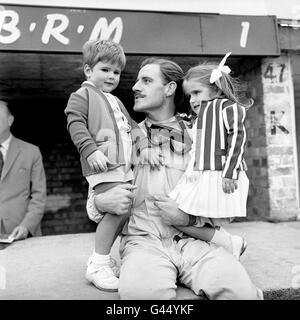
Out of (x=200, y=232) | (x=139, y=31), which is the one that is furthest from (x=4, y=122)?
(x=200, y=232)

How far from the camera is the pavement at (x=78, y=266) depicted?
2.21 metres

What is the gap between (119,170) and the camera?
232cm

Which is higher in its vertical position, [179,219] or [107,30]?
[107,30]

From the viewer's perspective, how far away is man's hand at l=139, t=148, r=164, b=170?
2381 millimetres

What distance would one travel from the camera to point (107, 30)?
3.99 metres

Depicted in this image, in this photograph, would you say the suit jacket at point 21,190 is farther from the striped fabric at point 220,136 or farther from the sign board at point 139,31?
the striped fabric at point 220,136

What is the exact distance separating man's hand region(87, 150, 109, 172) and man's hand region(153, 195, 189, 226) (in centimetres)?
39

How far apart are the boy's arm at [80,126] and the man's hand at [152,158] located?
32 cm

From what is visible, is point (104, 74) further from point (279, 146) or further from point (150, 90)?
point (279, 146)

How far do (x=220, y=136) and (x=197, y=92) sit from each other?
0.35 m

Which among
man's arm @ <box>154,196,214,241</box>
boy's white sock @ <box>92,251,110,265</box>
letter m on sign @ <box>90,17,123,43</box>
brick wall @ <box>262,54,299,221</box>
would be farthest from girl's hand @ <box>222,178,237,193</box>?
brick wall @ <box>262,54,299,221</box>

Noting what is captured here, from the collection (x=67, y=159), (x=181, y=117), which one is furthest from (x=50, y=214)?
(x=181, y=117)

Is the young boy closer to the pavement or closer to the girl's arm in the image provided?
the pavement

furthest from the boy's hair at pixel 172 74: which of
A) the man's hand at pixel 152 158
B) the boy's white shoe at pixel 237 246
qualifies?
the boy's white shoe at pixel 237 246
